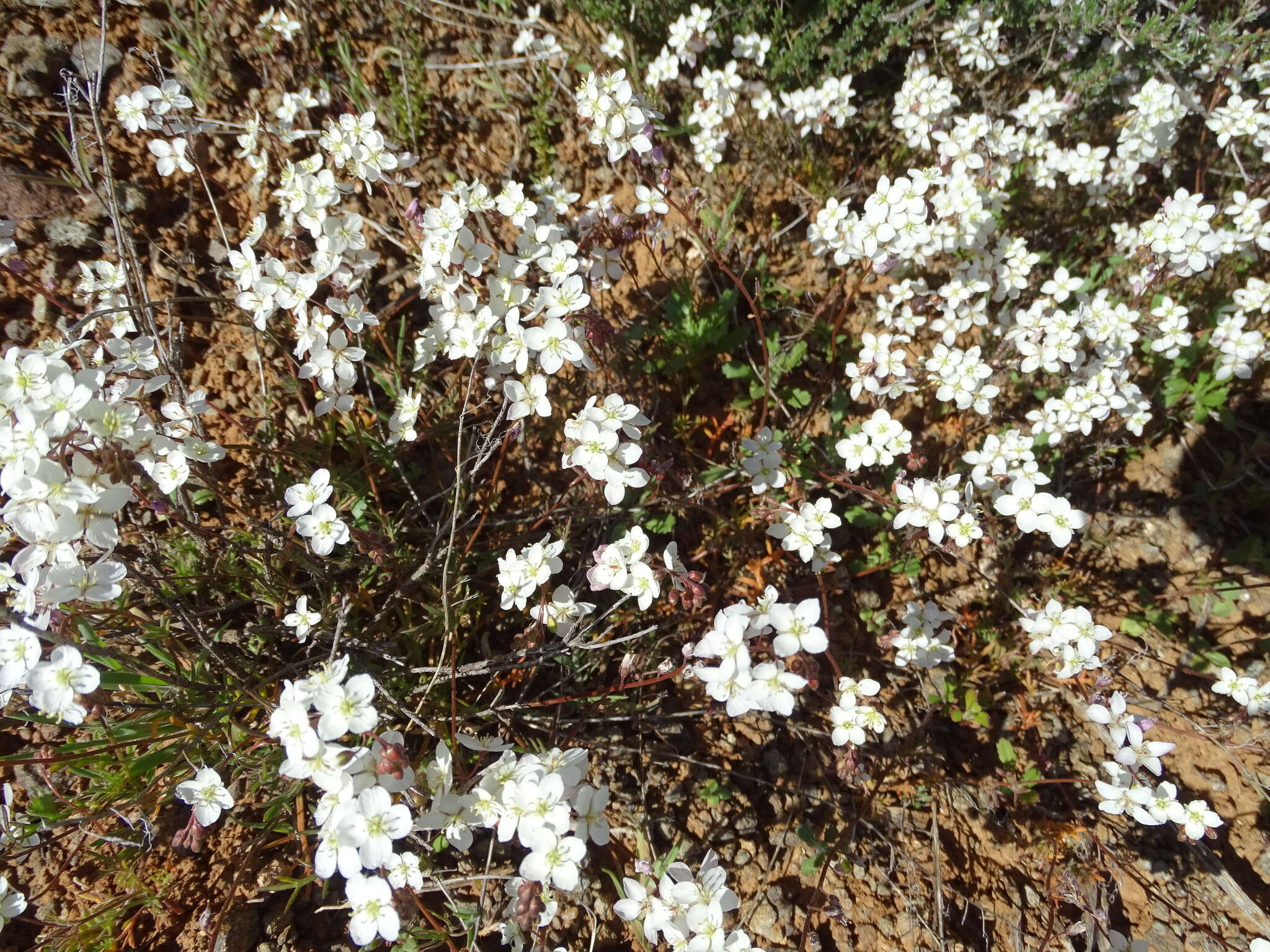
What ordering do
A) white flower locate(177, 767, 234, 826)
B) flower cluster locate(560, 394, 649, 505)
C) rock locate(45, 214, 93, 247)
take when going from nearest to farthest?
white flower locate(177, 767, 234, 826) < flower cluster locate(560, 394, 649, 505) < rock locate(45, 214, 93, 247)

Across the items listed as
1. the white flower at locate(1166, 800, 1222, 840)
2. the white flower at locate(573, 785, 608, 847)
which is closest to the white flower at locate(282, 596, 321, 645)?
the white flower at locate(573, 785, 608, 847)

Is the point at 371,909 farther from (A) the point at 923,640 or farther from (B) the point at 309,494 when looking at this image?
(A) the point at 923,640

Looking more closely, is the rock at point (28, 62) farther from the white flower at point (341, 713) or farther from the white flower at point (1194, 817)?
the white flower at point (1194, 817)

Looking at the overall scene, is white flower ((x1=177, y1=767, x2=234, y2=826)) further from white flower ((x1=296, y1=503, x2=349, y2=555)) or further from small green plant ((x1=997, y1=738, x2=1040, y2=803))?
small green plant ((x1=997, y1=738, x2=1040, y2=803))

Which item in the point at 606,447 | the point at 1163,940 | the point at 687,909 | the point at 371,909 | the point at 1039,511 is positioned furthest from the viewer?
the point at 1163,940

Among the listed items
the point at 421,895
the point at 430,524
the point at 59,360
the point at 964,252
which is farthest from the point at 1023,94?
the point at 421,895

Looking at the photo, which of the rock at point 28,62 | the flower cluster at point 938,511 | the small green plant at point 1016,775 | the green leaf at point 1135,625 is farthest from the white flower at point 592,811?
the rock at point 28,62

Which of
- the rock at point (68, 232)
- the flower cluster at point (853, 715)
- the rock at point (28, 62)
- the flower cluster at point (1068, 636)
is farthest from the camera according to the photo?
the rock at point (28, 62)

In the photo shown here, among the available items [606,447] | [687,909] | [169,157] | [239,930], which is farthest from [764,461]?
[169,157]

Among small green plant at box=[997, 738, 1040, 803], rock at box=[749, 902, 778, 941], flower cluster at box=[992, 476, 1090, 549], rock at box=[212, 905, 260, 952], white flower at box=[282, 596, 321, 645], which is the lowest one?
rock at box=[212, 905, 260, 952]
